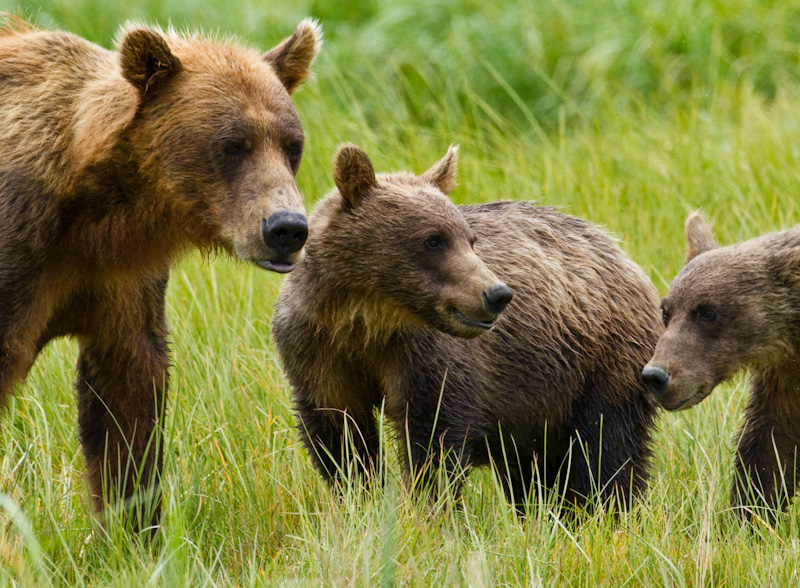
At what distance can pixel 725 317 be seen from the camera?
538 cm

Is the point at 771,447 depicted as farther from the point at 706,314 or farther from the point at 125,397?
the point at 125,397

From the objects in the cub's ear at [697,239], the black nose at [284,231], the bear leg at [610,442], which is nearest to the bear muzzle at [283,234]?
the black nose at [284,231]

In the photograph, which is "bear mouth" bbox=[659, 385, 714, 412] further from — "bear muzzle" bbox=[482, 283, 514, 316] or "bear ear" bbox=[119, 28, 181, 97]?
"bear ear" bbox=[119, 28, 181, 97]

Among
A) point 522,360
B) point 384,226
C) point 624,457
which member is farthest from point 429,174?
point 624,457

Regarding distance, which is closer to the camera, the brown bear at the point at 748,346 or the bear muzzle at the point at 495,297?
the bear muzzle at the point at 495,297

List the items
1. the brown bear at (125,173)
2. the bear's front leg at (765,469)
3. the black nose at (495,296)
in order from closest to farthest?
the brown bear at (125,173) < the black nose at (495,296) < the bear's front leg at (765,469)

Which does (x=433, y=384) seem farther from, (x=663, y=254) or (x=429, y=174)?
(x=663, y=254)

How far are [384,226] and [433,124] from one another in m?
5.78

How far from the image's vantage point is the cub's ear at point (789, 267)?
5426 millimetres

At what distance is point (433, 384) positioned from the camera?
17.5 ft

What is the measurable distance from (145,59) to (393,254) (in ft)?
4.39

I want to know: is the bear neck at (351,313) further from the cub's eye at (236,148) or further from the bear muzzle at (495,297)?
the cub's eye at (236,148)

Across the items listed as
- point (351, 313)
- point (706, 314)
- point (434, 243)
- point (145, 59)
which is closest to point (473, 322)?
point (434, 243)

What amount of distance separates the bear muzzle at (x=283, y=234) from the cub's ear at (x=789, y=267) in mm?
2281
